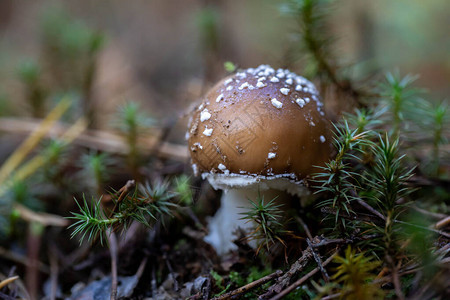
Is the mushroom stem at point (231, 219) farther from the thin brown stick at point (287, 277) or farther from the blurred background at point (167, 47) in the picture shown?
the blurred background at point (167, 47)

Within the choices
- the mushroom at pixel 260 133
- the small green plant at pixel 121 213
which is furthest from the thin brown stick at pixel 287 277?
the small green plant at pixel 121 213

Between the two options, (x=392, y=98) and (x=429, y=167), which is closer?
(x=392, y=98)

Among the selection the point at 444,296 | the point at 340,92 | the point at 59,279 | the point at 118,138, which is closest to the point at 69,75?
the point at 118,138

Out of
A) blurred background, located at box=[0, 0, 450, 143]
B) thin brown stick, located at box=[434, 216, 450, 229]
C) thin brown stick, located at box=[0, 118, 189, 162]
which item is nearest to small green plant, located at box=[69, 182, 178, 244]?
thin brown stick, located at box=[0, 118, 189, 162]

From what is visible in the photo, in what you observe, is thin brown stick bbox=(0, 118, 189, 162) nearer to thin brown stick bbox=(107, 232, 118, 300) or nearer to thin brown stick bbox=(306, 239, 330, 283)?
thin brown stick bbox=(107, 232, 118, 300)

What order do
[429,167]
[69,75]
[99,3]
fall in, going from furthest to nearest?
[99,3], [69,75], [429,167]

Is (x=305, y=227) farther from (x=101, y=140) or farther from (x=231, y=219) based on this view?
(x=101, y=140)

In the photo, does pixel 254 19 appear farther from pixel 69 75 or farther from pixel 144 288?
pixel 144 288

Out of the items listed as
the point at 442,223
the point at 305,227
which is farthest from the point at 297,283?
the point at 442,223
